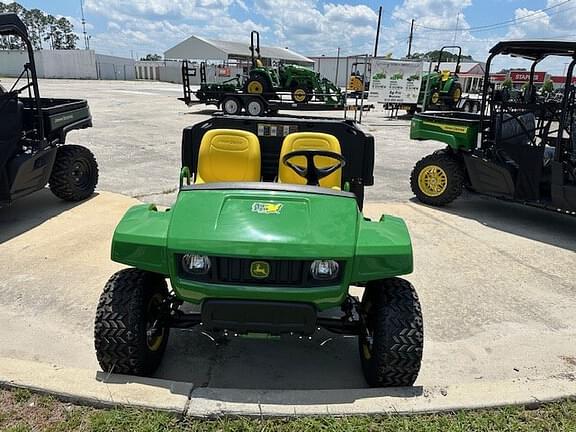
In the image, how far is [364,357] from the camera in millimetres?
2562

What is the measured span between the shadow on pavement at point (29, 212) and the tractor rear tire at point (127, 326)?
2734mm

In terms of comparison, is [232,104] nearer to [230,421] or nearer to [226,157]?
[226,157]

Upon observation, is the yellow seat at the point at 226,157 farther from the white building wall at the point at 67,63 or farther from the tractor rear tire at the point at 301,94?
the white building wall at the point at 67,63

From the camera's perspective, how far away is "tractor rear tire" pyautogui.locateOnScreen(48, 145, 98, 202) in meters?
5.59

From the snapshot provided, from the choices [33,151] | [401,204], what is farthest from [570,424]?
[33,151]

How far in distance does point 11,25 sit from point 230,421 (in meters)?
4.48

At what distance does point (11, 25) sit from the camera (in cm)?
461

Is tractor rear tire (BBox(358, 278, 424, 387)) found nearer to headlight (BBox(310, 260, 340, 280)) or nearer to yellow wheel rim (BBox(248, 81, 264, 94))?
headlight (BBox(310, 260, 340, 280))

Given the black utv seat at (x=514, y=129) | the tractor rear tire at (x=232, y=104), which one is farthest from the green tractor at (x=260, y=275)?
the tractor rear tire at (x=232, y=104)

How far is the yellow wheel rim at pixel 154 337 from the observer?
8.21 ft

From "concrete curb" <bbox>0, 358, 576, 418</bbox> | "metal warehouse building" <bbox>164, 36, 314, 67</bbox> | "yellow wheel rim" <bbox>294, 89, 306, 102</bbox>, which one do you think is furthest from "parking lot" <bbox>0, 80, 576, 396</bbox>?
"metal warehouse building" <bbox>164, 36, 314, 67</bbox>

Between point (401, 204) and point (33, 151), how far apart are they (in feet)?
14.7

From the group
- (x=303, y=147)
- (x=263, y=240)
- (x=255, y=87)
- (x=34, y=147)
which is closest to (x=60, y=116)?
(x=34, y=147)

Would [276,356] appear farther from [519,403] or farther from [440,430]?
[519,403]
